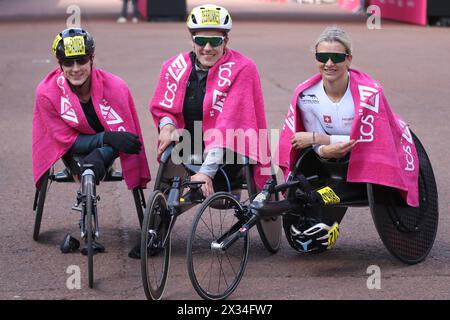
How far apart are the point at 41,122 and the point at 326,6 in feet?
113

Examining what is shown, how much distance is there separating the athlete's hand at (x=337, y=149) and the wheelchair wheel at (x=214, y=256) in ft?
2.12

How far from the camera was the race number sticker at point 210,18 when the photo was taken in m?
5.83

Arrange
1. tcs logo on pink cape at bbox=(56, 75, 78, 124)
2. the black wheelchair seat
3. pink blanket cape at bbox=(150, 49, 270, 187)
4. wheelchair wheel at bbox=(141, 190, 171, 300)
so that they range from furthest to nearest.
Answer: the black wheelchair seat, tcs logo on pink cape at bbox=(56, 75, 78, 124), pink blanket cape at bbox=(150, 49, 270, 187), wheelchair wheel at bbox=(141, 190, 171, 300)

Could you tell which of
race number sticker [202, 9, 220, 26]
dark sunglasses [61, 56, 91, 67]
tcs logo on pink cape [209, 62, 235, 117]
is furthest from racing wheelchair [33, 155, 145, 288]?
race number sticker [202, 9, 220, 26]

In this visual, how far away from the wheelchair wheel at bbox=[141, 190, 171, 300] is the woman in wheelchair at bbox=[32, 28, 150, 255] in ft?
2.43

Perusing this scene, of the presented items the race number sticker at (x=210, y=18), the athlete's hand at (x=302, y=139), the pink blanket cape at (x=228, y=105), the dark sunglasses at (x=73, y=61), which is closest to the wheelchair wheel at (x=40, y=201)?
the dark sunglasses at (x=73, y=61)

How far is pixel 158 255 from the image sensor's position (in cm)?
555

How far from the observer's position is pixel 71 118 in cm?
611

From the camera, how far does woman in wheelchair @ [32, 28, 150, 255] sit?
6.00m

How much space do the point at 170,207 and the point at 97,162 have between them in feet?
2.32

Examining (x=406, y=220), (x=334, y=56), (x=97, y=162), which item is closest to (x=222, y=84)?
(x=334, y=56)

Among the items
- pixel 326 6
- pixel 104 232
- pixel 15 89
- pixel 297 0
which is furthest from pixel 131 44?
pixel 297 0

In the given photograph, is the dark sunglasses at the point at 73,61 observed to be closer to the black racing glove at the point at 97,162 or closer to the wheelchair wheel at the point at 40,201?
the black racing glove at the point at 97,162

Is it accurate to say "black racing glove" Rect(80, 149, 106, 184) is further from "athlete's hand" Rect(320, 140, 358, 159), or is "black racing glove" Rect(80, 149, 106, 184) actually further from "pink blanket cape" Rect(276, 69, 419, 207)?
"pink blanket cape" Rect(276, 69, 419, 207)
